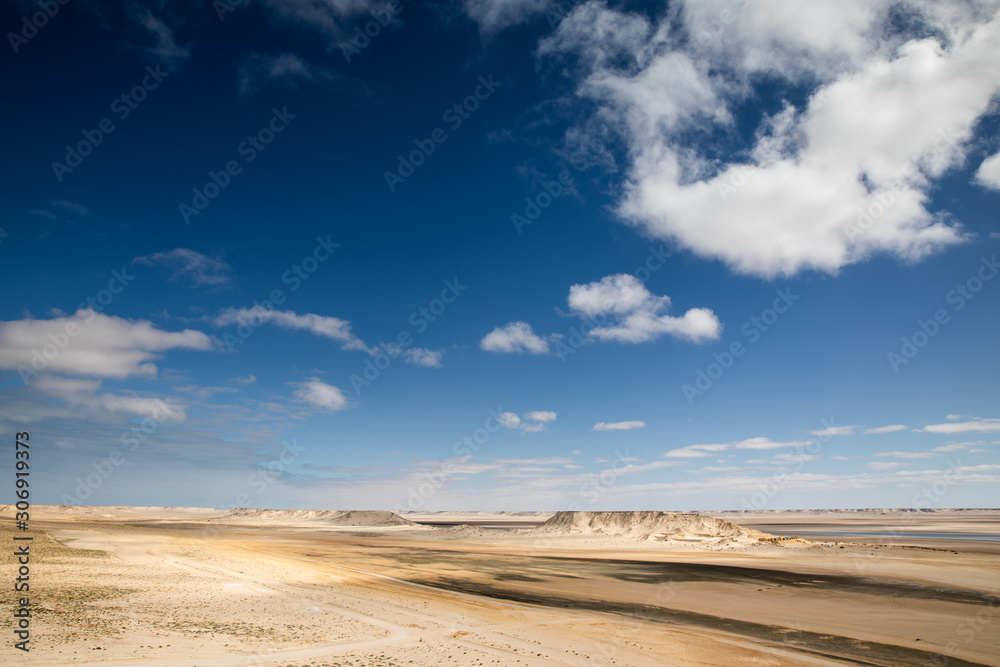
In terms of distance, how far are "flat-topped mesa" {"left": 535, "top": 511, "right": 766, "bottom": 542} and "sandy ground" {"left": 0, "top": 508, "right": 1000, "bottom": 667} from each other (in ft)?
90.5

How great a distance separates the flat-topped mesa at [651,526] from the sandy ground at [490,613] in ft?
90.5

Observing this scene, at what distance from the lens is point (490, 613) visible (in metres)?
22.1

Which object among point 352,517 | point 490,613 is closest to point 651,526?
point 490,613

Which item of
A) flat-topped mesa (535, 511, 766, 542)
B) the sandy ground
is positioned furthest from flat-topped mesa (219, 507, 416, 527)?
the sandy ground

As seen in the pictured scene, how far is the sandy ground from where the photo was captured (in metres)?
15.2

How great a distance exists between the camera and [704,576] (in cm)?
3681

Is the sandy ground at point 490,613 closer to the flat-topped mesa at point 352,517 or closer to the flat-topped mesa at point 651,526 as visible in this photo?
the flat-topped mesa at point 651,526

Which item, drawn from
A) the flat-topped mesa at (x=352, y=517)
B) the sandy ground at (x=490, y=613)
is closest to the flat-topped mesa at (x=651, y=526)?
the sandy ground at (x=490, y=613)

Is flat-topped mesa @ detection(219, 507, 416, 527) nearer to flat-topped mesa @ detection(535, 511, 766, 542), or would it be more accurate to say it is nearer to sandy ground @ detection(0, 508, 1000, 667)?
flat-topped mesa @ detection(535, 511, 766, 542)

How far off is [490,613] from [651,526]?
5997 cm

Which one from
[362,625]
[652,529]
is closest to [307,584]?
[362,625]

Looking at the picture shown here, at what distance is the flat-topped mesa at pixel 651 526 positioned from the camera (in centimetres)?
6825

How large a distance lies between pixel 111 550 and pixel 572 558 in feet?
132

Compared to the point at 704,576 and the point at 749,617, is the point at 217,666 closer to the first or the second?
the point at 749,617
